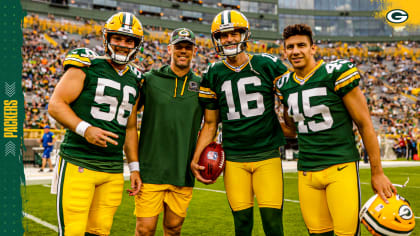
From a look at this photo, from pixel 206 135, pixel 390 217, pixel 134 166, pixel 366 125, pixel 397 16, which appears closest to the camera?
pixel 390 217

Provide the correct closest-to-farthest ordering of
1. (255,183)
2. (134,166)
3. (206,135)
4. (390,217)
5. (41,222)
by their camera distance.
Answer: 1. (390,217)
2. (255,183)
3. (134,166)
4. (206,135)
5. (41,222)

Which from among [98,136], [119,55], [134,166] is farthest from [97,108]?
[134,166]

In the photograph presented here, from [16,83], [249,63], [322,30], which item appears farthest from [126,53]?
[322,30]

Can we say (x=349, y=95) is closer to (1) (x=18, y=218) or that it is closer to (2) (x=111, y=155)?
(2) (x=111, y=155)

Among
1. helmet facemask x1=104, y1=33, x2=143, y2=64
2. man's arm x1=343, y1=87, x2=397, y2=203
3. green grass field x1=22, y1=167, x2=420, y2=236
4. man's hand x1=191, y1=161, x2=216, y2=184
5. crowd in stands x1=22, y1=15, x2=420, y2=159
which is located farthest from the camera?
crowd in stands x1=22, y1=15, x2=420, y2=159

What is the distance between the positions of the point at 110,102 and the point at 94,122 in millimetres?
213

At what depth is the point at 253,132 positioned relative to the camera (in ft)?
10.7

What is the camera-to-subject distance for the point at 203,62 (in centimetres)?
3441

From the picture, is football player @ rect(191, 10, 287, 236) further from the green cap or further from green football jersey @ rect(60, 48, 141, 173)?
green football jersey @ rect(60, 48, 141, 173)

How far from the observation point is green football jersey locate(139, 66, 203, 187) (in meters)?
3.41

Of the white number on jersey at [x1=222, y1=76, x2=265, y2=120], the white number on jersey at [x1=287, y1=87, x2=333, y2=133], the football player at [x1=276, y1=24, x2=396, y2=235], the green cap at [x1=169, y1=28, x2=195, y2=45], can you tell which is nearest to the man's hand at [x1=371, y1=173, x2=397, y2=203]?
the football player at [x1=276, y1=24, x2=396, y2=235]

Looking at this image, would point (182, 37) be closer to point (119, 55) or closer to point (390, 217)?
point (119, 55)

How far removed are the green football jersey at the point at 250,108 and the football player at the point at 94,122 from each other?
870mm

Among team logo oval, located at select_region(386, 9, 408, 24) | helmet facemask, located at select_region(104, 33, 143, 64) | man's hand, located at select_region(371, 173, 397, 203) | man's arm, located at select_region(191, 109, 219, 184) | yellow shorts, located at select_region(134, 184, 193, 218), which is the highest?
team logo oval, located at select_region(386, 9, 408, 24)
